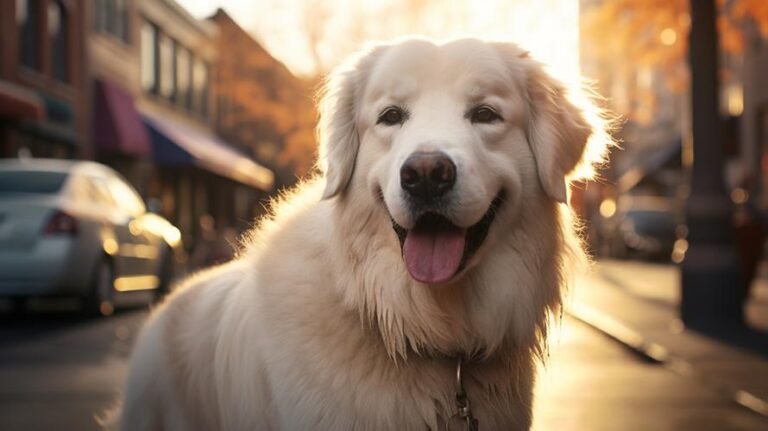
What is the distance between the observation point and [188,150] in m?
31.4

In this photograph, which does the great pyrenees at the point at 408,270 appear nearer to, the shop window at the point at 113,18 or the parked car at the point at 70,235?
the parked car at the point at 70,235

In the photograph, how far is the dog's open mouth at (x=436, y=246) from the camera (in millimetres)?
3695

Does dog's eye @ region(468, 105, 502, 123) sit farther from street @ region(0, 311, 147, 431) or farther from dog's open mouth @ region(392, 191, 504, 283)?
street @ region(0, 311, 147, 431)

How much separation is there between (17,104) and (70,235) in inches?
378

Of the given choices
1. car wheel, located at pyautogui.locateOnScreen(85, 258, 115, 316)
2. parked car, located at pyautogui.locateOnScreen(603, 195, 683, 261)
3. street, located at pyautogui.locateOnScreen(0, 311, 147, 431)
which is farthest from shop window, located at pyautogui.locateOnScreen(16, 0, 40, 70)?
parked car, located at pyautogui.locateOnScreen(603, 195, 683, 261)

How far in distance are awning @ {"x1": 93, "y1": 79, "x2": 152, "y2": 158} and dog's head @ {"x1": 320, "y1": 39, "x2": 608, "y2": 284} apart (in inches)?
980

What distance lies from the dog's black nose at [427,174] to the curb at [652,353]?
13.5ft

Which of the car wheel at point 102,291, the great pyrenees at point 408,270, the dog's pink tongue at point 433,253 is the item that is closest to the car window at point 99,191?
the car wheel at point 102,291

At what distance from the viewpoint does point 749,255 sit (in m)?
13.9

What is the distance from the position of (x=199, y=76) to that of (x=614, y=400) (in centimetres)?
3677

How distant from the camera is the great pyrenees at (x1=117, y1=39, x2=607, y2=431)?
143 inches

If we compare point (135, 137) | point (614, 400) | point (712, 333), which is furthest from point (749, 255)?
point (135, 137)

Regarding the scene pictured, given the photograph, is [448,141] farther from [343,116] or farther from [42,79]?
[42,79]

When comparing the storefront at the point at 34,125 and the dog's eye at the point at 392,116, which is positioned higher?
the storefront at the point at 34,125
